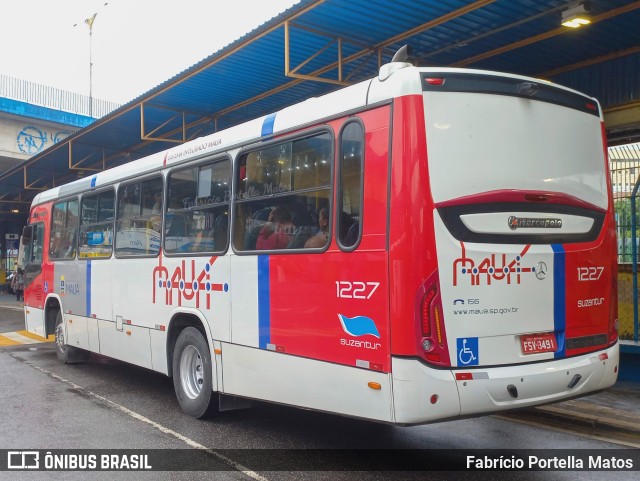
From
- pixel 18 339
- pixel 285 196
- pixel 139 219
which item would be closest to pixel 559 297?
pixel 285 196

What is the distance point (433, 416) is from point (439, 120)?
2.15 m

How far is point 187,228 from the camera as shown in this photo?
7.32 m

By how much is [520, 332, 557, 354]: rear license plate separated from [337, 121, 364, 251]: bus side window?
4.96ft

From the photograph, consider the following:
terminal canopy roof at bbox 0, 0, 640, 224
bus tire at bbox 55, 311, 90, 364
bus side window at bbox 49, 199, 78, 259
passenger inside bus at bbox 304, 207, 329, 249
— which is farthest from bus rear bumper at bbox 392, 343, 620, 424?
bus tire at bbox 55, 311, 90, 364

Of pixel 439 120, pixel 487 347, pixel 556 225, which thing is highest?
pixel 439 120

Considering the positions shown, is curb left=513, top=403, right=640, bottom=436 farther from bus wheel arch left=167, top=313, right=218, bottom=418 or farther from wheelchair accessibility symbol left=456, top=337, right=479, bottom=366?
bus wheel arch left=167, top=313, right=218, bottom=418

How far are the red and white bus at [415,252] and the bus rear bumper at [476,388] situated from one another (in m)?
0.01

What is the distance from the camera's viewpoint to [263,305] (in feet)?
19.3

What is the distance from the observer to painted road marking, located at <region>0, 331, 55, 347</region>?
14.2m

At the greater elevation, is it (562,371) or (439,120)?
(439,120)

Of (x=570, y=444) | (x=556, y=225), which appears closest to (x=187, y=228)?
(x=556, y=225)

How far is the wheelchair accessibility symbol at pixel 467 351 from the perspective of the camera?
4.49 meters

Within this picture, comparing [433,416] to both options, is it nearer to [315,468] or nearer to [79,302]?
[315,468]

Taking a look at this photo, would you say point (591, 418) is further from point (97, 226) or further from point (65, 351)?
point (65, 351)
